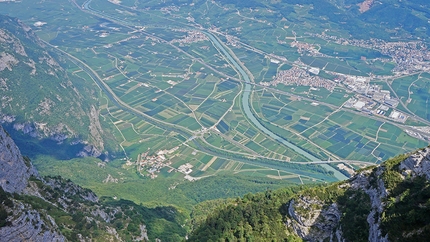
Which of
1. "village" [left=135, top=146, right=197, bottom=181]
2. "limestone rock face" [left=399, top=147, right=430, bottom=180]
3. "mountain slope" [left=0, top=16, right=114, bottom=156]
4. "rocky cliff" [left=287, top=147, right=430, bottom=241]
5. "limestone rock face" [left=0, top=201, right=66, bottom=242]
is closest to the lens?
"rocky cliff" [left=287, top=147, right=430, bottom=241]

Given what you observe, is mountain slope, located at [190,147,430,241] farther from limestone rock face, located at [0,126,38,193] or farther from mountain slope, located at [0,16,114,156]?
mountain slope, located at [0,16,114,156]

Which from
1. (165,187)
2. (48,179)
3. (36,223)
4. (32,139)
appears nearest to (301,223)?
(36,223)

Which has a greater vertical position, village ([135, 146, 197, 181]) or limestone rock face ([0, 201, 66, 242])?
limestone rock face ([0, 201, 66, 242])

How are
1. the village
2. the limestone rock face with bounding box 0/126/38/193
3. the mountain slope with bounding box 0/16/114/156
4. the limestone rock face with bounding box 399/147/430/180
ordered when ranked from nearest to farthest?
the limestone rock face with bounding box 399/147/430/180
the limestone rock face with bounding box 0/126/38/193
the village
the mountain slope with bounding box 0/16/114/156

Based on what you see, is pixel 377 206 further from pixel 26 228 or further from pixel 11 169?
pixel 11 169

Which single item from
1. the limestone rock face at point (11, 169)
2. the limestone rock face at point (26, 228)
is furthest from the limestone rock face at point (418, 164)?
the limestone rock face at point (11, 169)

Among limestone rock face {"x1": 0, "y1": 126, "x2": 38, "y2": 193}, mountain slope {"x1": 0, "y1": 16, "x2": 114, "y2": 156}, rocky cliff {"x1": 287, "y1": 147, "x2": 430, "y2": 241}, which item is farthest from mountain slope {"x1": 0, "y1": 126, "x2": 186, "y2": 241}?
mountain slope {"x1": 0, "y1": 16, "x2": 114, "y2": 156}

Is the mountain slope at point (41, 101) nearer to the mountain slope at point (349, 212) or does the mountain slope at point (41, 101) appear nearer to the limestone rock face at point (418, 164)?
the mountain slope at point (349, 212)

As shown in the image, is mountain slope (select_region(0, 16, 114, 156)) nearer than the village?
No
